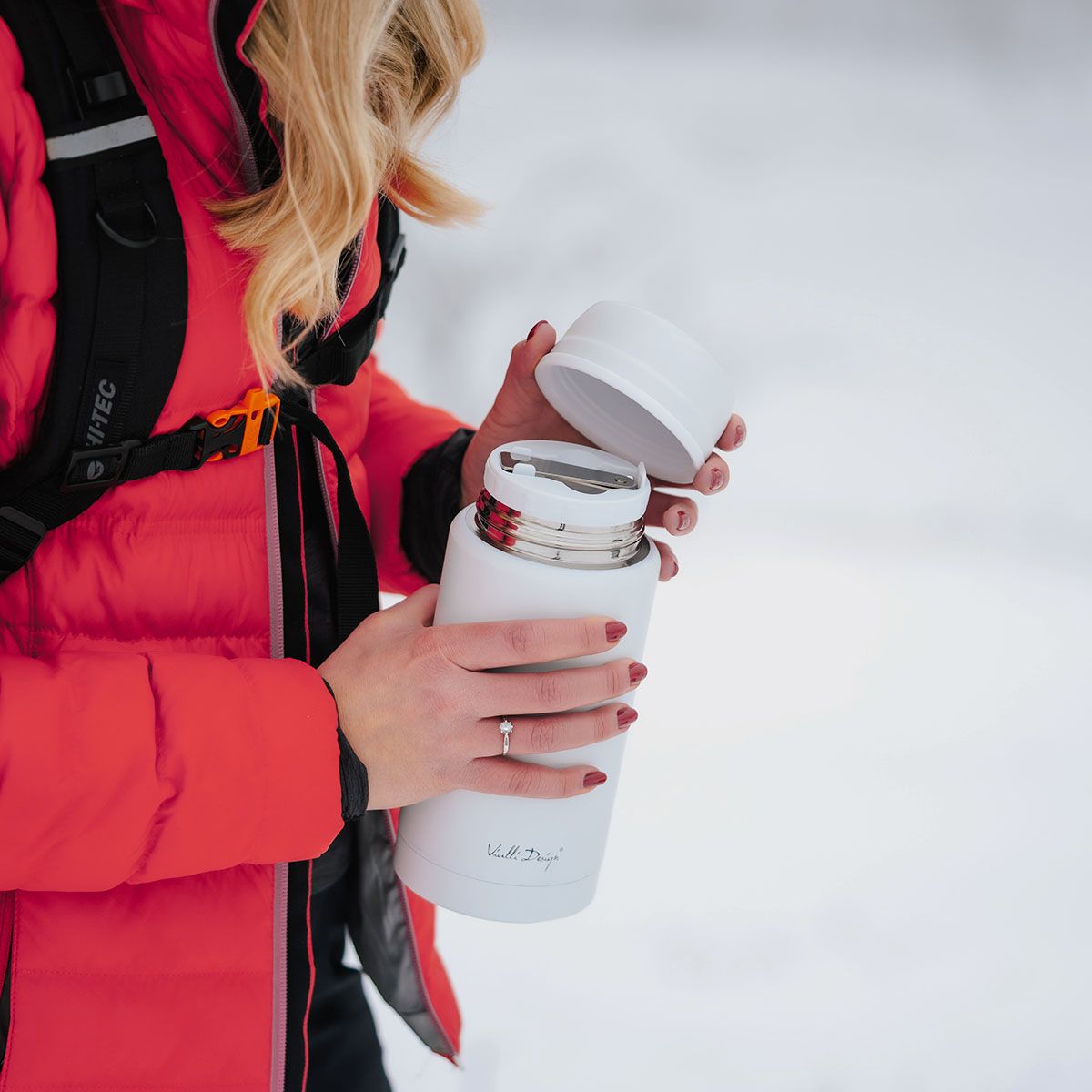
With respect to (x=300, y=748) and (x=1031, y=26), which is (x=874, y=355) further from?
(x=300, y=748)

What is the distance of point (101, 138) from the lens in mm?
483

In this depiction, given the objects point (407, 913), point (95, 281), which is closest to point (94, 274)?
point (95, 281)

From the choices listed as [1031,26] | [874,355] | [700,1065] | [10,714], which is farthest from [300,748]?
[1031,26]

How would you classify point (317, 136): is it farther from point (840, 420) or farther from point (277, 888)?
point (840, 420)

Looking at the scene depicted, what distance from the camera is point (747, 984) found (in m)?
1.11

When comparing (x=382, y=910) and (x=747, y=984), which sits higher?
(x=382, y=910)

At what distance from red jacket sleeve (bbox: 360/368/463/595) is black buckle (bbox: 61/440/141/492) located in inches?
11.5

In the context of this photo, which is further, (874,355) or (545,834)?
(874,355)

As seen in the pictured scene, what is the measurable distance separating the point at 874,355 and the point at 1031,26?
0.46 meters

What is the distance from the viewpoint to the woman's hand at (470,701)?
0.54m

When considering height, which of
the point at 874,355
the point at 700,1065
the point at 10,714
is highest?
the point at 10,714

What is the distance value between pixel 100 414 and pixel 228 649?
0.15 metres

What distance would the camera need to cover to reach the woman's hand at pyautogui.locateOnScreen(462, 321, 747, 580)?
66cm

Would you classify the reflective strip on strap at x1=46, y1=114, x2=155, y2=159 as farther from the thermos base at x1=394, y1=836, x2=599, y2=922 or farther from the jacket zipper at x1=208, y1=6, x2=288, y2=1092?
the thermos base at x1=394, y1=836, x2=599, y2=922
